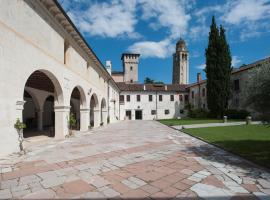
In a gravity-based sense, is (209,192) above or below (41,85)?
below

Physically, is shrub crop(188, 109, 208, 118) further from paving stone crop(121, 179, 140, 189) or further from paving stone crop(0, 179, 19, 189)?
paving stone crop(0, 179, 19, 189)

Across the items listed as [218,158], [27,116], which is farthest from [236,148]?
[27,116]

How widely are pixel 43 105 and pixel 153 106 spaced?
25977 millimetres

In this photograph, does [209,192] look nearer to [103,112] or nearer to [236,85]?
[103,112]

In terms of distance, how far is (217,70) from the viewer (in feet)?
94.5

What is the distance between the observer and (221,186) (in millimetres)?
4344

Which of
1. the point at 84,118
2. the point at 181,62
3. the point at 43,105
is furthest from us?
the point at 181,62

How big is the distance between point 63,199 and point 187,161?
3.83m

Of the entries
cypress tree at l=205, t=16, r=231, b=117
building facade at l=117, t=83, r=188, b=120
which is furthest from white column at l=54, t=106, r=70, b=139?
building facade at l=117, t=83, r=188, b=120

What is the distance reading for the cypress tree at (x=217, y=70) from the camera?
93.1 feet

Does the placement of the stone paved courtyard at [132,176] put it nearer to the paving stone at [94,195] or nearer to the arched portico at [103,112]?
the paving stone at [94,195]

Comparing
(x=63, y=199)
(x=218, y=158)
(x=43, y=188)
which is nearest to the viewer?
(x=63, y=199)

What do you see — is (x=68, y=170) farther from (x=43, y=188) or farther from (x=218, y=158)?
(x=218, y=158)

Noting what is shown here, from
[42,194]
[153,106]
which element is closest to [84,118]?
[42,194]
